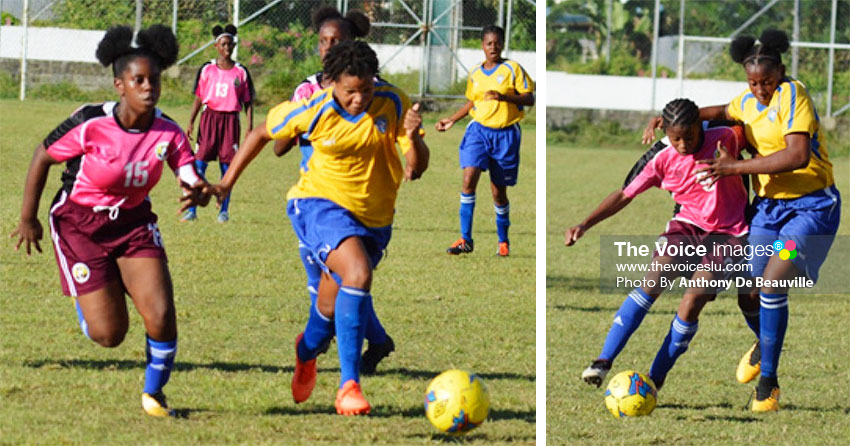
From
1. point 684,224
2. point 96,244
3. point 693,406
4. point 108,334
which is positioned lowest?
point 693,406

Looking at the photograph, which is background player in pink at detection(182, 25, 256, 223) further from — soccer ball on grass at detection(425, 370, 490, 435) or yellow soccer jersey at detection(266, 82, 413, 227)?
soccer ball on grass at detection(425, 370, 490, 435)

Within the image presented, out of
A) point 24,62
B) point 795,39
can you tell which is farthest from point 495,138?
point 795,39

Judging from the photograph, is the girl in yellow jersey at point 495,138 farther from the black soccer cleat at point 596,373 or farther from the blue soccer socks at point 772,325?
the blue soccer socks at point 772,325

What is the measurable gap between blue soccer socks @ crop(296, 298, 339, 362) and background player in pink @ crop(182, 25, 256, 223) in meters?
7.75

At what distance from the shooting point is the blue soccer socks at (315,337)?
22.0ft

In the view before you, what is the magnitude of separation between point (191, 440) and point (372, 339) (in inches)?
72.2

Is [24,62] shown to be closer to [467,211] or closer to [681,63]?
[681,63]

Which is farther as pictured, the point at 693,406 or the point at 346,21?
the point at 346,21

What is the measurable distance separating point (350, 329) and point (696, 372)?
10.2 ft

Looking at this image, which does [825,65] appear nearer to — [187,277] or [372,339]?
[187,277]

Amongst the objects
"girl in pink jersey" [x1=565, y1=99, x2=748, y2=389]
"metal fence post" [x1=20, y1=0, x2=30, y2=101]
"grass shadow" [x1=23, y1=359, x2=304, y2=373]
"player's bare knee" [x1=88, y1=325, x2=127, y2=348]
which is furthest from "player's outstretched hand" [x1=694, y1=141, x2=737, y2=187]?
"metal fence post" [x1=20, y1=0, x2=30, y2=101]

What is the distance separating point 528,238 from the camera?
48.6 ft

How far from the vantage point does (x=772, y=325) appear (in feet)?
24.9

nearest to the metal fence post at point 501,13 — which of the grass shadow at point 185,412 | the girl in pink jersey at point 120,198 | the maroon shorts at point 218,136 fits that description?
the maroon shorts at point 218,136
